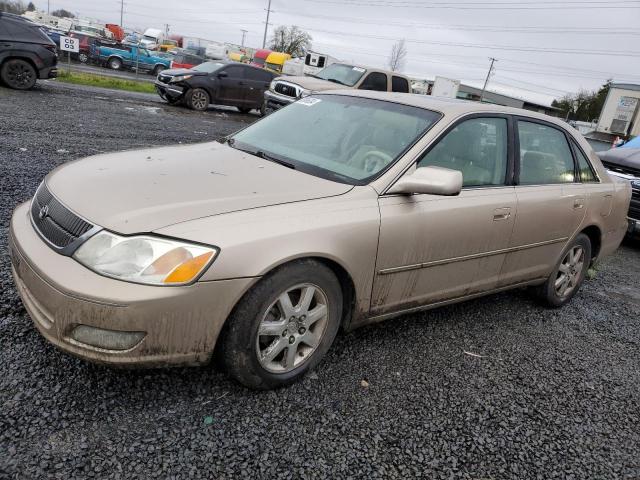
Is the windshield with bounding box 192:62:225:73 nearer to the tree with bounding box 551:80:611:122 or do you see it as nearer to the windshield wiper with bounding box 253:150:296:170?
the windshield wiper with bounding box 253:150:296:170

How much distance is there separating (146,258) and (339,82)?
12.5 m

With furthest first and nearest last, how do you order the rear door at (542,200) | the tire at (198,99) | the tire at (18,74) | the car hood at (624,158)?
the tire at (198,99) → the tire at (18,74) → the car hood at (624,158) → the rear door at (542,200)

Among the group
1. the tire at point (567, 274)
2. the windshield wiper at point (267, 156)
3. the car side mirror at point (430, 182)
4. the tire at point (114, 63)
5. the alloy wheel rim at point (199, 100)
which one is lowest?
the tire at point (114, 63)

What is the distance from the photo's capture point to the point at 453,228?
318cm

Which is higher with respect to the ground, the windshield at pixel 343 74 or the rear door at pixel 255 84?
the windshield at pixel 343 74

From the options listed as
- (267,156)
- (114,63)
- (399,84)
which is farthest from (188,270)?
(114,63)

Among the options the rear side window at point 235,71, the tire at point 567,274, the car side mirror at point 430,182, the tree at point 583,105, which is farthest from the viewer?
the tree at point 583,105

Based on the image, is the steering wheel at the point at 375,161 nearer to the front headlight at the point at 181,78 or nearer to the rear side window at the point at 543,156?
the rear side window at the point at 543,156

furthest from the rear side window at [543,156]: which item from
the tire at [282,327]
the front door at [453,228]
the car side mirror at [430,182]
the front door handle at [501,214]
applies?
the tire at [282,327]

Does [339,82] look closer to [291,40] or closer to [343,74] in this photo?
[343,74]

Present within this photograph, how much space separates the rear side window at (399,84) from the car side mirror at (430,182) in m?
11.9

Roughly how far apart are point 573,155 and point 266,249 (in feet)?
10.4

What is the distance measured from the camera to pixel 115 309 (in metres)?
2.12

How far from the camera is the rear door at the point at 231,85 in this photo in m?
15.7
